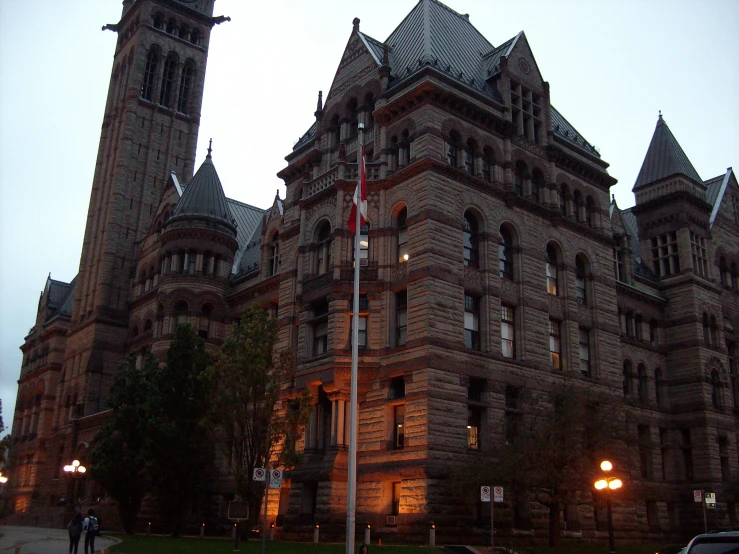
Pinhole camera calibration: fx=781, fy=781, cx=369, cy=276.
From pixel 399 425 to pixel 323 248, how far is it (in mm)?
10940

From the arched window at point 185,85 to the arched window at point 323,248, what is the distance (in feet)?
142

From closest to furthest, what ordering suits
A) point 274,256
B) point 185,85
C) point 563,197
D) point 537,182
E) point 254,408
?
point 254,408 < point 537,182 < point 563,197 < point 274,256 < point 185,85

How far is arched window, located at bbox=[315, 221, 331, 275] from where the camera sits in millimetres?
41438

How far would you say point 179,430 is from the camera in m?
38.9

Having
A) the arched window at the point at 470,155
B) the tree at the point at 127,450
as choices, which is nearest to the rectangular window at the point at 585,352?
the arched window at the point at 470,155

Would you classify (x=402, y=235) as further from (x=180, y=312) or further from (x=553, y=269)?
(x=180, y=312)

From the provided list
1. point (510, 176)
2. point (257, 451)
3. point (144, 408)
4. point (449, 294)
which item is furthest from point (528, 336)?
point (144, 408)

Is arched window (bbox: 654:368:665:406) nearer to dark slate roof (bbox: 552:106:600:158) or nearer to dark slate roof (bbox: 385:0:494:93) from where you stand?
dark slate roof (bbox: 552:106:600:158)

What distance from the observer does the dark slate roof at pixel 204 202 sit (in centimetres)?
5796

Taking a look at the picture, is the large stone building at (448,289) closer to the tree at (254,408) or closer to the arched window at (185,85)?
the tree at (254,408)

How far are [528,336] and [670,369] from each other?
17948 millimetres

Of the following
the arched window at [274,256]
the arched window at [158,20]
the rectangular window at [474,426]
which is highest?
the arched window at [158,20]

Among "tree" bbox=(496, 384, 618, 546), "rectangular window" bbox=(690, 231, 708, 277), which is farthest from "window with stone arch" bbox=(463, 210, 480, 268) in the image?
"rectangular window" bbox=(690, 231, 708, 277)

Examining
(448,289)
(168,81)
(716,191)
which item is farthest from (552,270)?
(168,81)
